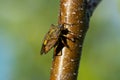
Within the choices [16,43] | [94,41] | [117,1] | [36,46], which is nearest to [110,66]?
[94,41]

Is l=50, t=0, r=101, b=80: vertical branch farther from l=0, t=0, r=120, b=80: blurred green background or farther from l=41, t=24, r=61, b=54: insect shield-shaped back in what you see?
l=0, t=0, r=120, b=80: blurred green background

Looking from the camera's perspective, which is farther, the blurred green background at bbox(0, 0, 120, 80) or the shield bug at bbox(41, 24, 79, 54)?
the blurred green background at bbox(0, 0, 120, 80)

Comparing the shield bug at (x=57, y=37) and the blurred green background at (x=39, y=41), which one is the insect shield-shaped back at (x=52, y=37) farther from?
the blurred green background at (x=39, y=41)

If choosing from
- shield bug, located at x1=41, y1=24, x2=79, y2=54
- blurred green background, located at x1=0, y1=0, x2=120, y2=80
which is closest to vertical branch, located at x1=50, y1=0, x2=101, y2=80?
shield bug, located at x1=41, y1=24, x2=79, y2=54

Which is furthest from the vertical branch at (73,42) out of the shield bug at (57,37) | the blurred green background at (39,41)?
the blurred green background at (39,41)

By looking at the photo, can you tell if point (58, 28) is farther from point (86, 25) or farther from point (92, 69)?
point (92, 69)

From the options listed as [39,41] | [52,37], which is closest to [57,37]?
[52,37]

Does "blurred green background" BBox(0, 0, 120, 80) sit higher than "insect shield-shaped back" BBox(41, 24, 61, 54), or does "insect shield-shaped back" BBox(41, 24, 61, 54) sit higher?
"blurred green background" BBox(0, 0, 120, 80)
